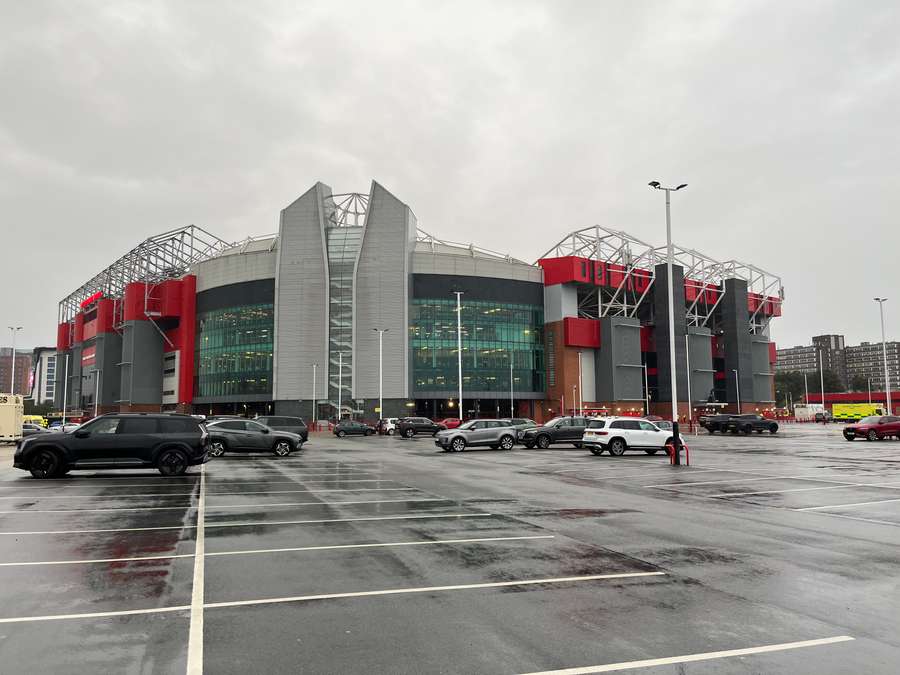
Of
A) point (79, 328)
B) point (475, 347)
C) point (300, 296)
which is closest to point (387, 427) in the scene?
point (475, 347)

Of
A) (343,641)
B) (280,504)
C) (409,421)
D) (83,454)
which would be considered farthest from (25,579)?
(409,421)

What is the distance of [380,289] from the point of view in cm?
8369

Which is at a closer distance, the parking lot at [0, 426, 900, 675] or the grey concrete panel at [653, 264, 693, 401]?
the parking lot at [0, 426, 900, 675]

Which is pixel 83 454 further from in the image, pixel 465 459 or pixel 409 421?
pixel 409 421

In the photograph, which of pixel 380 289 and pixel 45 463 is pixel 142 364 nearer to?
pixel 380 289

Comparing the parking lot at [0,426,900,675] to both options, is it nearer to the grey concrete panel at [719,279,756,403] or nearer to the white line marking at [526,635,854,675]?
the white line marking at [526,635,854,675]

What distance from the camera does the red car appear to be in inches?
1534

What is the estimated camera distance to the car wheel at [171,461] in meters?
18.3

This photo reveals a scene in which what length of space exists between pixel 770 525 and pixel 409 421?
142 ft

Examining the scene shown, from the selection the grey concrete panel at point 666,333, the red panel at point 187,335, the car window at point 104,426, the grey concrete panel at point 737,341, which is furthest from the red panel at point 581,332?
the car window at point 104,426

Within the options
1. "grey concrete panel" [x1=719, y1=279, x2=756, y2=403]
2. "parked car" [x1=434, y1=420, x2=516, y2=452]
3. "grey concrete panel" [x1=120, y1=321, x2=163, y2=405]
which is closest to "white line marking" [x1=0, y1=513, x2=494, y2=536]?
"parked car" [x1=434, y1=420, x2=516, y2=452]

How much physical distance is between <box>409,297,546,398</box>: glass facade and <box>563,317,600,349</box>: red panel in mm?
5660

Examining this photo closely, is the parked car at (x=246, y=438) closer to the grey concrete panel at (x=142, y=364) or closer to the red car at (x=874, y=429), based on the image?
the red car at (x=874, y=429)

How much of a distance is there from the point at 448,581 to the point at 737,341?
100 m
